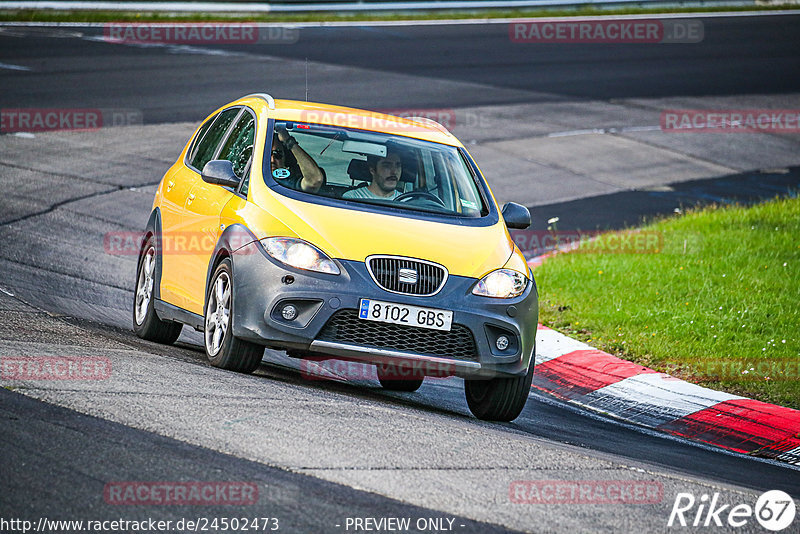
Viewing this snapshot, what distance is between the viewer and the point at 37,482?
4.78m

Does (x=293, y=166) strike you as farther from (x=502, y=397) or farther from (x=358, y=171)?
(x=502, y=397)

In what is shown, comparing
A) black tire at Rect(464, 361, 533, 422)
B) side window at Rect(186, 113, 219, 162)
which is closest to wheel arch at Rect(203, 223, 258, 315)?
side window at Rect(186, 113, 219, 162)

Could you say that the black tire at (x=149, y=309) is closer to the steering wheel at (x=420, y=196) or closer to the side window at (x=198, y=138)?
the side window at (x=198, y=138)

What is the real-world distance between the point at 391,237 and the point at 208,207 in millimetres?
1569

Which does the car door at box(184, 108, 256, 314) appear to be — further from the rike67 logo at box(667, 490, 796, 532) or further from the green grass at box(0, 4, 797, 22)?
the green grass at box(0, 4, 797, 22)

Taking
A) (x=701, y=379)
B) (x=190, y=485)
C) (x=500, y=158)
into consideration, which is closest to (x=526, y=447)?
(x=190, y=485)

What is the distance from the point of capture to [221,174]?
7.83 metres

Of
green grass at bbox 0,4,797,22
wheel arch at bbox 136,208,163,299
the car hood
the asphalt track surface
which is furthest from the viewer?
green grass at bbox 0,4,797,22

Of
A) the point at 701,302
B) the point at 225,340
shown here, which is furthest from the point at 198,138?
the point at 701,302

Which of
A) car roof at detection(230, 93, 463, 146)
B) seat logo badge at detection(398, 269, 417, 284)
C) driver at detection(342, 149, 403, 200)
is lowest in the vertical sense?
seat logo badge at detection(398, 269, 417, 284)

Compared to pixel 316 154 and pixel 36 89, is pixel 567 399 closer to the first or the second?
pixel 316 154

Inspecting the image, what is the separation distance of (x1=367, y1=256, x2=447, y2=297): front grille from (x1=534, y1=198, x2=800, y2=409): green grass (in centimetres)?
322

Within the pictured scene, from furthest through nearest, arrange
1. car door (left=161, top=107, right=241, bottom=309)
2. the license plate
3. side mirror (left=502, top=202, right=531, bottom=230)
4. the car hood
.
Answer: car door (left=161, top=107, right=241, bottom=309) → side mirror (left=502, top=202, right=531, bottom=230) → the car hood → the license plate

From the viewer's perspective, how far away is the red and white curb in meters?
8.12
